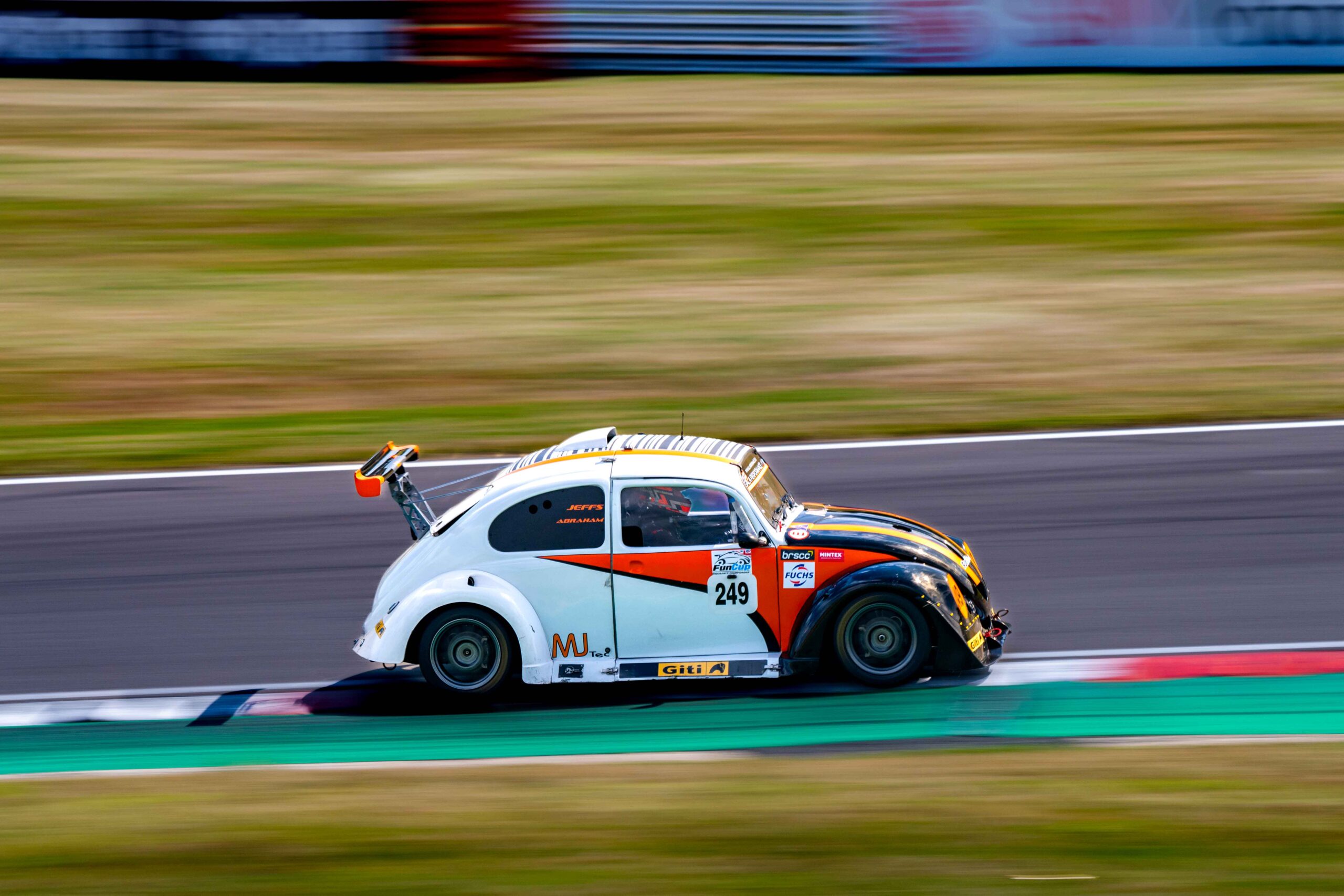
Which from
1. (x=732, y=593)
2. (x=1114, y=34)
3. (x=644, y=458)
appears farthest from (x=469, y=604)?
(x=1114, y=34)

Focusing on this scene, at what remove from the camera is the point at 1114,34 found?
75.8 ft

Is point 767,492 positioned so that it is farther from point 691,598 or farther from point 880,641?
point 880,641

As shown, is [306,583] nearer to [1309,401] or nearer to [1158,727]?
[1158,727]

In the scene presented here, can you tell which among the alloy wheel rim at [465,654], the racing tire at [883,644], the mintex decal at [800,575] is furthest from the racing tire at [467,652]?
the racing tire at [883,644]

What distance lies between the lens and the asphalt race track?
9078 mm

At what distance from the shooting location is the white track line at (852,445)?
1229cm

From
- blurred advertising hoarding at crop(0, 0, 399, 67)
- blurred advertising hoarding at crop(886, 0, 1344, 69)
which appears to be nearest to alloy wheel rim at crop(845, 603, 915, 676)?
blurred advertising hoarding at crop(886, 0, 1344, 69)

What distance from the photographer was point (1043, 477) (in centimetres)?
1166

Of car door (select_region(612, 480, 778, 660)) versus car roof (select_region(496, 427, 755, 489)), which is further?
car roof (select_region(496, 427, 755, 489))

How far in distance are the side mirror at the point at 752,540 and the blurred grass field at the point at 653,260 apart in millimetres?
4872

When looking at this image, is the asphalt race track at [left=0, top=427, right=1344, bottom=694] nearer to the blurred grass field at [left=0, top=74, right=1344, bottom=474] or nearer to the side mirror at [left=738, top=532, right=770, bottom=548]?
the blurred grass field at [left=0, top=74, right=1344, bottom=474]

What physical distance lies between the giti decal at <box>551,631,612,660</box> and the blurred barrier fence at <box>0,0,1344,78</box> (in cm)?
1702

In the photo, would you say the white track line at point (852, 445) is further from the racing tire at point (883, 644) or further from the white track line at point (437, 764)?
the white track line at point (437, 764)

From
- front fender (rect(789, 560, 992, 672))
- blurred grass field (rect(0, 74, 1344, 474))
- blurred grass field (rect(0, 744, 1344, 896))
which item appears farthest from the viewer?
blurred grass field (rect(0, 74, 1344, 474))
